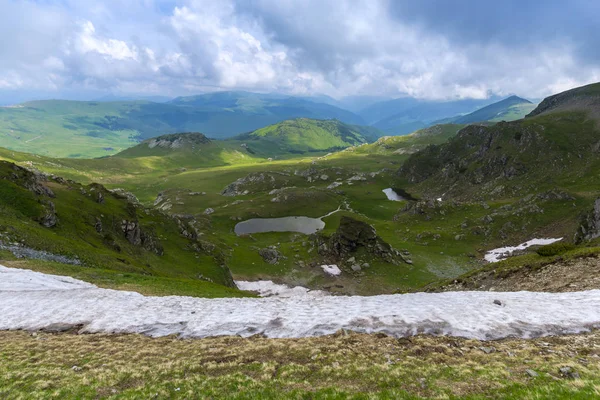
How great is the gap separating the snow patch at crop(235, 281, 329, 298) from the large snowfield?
4189 cm

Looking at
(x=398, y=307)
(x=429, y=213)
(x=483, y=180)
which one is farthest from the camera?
(x=483, y=180)

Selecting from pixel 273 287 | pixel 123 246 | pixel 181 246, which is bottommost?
pixel 273 287

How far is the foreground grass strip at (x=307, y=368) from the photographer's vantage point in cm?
1399

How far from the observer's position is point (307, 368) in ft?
55.4

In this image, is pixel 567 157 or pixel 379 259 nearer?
pixel 379 259

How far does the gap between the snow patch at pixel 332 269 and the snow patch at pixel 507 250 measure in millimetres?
42344

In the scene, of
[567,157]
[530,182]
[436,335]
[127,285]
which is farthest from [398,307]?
[567,157]

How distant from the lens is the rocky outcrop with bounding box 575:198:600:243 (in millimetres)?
61125

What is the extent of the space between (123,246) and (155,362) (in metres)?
49.3

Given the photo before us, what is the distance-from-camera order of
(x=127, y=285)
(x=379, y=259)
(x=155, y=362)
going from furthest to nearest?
(x=379, y=259) < (x=127, y=285) < (x=155, y=362)

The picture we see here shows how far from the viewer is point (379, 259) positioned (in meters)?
83.9

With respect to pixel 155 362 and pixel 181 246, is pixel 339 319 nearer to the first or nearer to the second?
pixel 155 362

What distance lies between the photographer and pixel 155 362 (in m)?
18.7

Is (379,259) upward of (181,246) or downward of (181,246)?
downward
